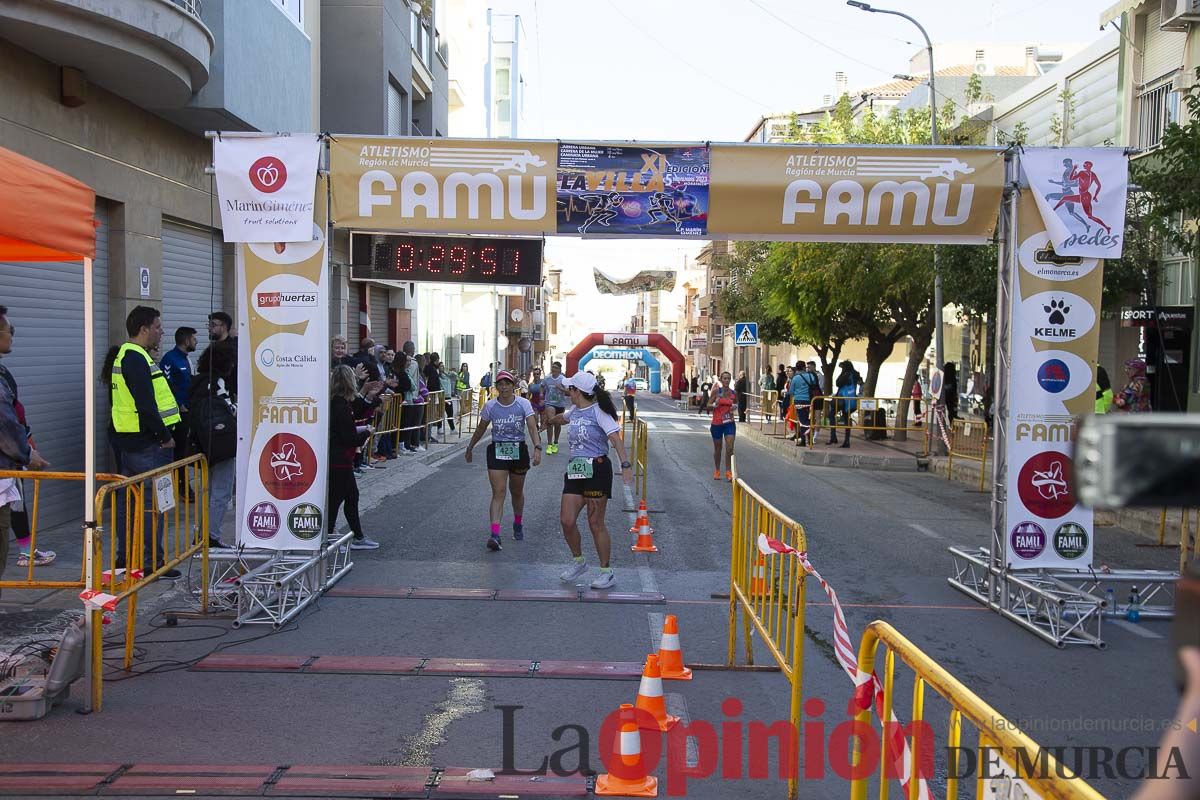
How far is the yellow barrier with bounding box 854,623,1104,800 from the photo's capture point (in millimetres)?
2385

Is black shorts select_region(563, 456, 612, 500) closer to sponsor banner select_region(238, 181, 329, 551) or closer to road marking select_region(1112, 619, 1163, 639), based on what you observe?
sponsor banner select_region(238, 181, 329, 551)

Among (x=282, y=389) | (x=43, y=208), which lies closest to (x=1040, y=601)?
(x=282, y=389)

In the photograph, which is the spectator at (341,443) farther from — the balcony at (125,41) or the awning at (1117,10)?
the awning at (1117,10)

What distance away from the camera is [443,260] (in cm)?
1571

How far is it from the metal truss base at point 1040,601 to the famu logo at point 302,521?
5660mm

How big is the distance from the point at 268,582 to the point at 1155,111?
20210 mm

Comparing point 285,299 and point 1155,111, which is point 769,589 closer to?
point 285,299

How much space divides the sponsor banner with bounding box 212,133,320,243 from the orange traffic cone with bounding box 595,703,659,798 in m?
5.05

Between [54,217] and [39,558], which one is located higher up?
[54,217]

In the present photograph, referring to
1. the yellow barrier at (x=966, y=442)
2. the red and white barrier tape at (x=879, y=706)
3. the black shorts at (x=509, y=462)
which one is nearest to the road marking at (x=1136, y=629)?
the red and white barrier tape at (x=879, y=706)

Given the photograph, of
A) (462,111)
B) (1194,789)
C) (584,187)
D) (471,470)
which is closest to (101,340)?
(584,187)

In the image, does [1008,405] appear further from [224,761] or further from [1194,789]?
[1194,789]

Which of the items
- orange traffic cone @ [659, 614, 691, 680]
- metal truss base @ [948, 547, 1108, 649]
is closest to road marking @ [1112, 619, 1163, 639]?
metal truss base @ [948, 547, 1108, 649]

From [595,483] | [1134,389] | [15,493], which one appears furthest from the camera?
[1134,389]
